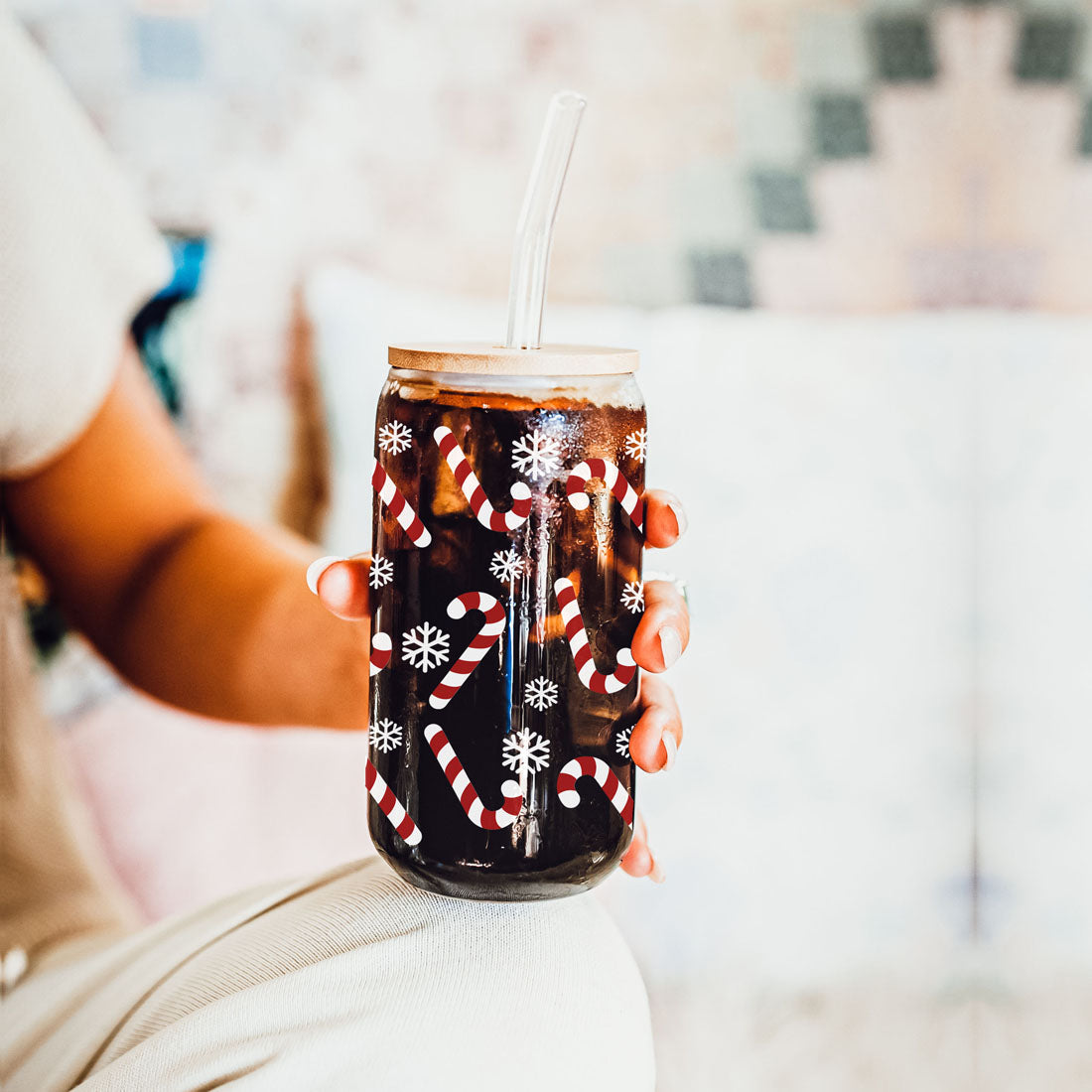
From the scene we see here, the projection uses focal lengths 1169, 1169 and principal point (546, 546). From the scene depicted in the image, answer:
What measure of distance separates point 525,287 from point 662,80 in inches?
34.5

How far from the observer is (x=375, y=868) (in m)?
0.68

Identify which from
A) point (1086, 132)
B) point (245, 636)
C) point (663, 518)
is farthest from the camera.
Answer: point (1086, 132)

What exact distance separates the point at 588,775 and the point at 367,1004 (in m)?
0.15

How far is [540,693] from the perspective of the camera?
568mm

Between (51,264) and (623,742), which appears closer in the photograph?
(623,742)

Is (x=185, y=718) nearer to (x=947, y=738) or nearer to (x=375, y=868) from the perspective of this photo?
(x=375, y=868)

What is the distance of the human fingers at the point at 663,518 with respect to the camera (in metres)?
0.63

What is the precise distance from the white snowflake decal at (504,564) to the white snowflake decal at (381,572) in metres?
0.06

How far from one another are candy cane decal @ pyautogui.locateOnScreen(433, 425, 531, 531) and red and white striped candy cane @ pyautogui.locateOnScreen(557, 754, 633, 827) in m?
0.13

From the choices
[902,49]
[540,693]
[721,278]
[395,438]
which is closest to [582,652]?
[540,693]

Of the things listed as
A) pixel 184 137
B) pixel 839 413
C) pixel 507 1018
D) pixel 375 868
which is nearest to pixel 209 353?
pixel 184 137

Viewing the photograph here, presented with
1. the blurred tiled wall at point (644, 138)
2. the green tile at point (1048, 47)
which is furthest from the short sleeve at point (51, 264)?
the green tile at point (1048, 47)

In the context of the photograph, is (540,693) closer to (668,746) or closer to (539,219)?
(668,746)

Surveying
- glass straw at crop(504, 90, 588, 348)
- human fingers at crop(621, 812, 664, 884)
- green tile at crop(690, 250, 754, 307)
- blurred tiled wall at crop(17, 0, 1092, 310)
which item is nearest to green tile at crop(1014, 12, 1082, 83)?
blurred tiled wall at crop(17, 0, 1092, 310)
